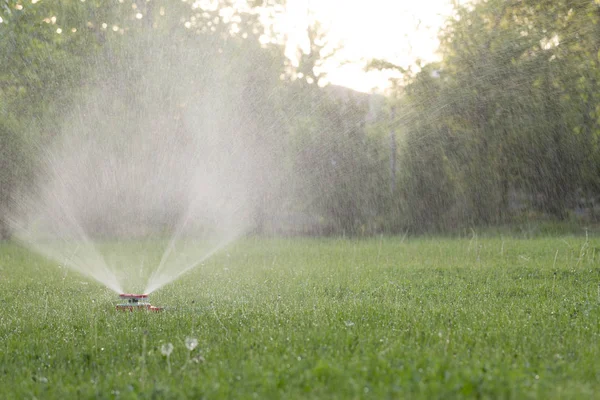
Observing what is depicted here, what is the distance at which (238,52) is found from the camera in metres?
18.6

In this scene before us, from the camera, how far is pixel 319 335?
4.38 meters

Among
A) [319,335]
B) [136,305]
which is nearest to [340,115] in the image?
[136,305]

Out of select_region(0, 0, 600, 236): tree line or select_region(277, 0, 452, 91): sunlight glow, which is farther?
select_region(277, 0, 452, 91): sunlight glow

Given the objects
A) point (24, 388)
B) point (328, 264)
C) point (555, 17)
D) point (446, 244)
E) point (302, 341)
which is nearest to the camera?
point (24, 388)

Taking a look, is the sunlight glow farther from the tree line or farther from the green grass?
the green grass

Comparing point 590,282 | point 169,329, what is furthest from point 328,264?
point 169,329

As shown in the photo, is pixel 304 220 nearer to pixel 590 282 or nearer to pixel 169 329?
pixel 590 282

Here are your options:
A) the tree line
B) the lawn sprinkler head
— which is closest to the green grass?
the lawn sprinkler head

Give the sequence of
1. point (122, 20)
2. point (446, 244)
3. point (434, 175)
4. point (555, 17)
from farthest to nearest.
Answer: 1. point (434, 175)
2. point (122, 20)
3. point (446, 244)
4. point (555, 17)

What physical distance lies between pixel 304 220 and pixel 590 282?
453 inches

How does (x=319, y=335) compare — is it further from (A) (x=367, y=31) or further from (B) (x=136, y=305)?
(A) (x=367, y=31)

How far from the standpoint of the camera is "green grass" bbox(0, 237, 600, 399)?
3242mm

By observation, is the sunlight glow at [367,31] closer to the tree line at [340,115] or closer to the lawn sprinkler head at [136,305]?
the tree line at [340,115]

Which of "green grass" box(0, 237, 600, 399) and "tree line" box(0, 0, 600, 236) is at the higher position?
"tree line" box(0, 0, 600, 236)
